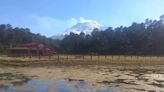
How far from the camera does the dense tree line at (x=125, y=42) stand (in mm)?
112750

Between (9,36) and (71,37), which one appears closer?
(71,37)

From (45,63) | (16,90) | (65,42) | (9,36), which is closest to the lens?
(16,90)

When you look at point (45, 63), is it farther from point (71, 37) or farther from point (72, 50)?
point (71, 37)

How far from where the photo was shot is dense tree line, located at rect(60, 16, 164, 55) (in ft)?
370

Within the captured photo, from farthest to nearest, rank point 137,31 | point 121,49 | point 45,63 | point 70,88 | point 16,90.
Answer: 1. point 137,31
2. point 121,49
3. point 45,63
4. point 70,88
5. point 16,90

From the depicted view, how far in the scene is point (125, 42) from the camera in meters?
113

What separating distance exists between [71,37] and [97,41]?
17703 millimetres

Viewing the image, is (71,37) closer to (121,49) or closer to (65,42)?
(65,42)

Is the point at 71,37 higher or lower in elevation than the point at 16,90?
higher

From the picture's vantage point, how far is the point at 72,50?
122 metres

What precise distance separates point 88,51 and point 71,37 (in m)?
18.5

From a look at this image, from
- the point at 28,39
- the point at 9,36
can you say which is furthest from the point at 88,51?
the point at 9,36

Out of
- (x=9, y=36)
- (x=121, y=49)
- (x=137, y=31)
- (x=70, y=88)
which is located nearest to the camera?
(x=70, y=88)

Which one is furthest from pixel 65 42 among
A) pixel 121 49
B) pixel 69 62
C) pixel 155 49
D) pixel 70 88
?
pixel 70 88
